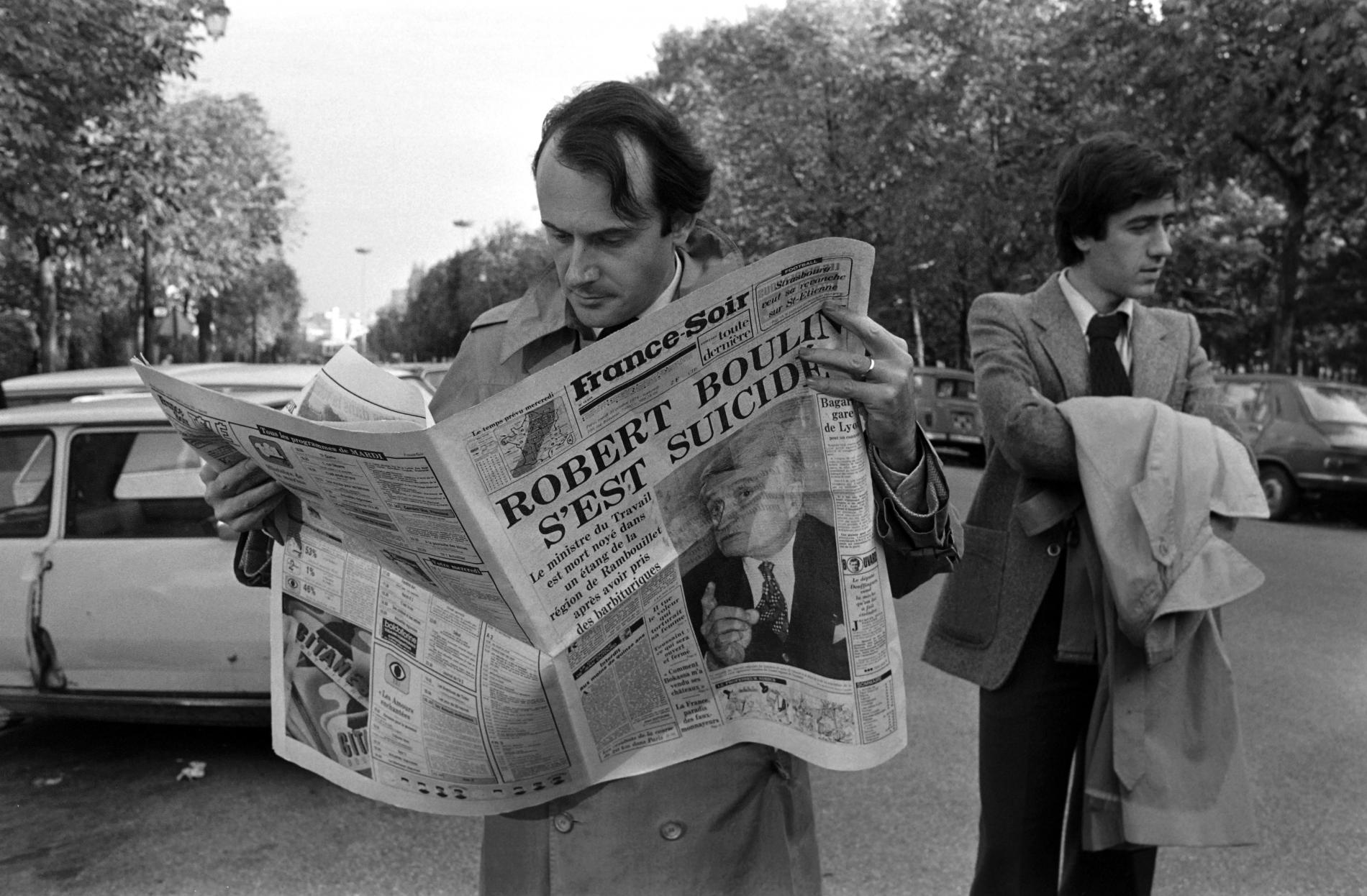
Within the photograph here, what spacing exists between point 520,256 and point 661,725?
83.0 metres

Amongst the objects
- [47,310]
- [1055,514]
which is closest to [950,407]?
[47,310]

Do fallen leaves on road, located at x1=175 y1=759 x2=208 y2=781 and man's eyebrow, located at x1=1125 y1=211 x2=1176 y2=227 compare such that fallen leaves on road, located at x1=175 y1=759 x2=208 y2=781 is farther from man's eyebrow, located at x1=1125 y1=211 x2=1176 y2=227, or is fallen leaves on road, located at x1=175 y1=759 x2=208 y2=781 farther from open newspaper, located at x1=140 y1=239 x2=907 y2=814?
man's eyebrow, located at x1=1125 y1=211 x2=1176 y2=227

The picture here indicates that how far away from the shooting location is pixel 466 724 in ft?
5.05

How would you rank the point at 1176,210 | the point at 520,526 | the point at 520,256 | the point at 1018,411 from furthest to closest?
the point at 520,256, the point at 1176,210, the point at 1018,411, the point at 520,526

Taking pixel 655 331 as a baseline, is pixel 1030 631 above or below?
below

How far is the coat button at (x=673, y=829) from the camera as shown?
1.61 metres

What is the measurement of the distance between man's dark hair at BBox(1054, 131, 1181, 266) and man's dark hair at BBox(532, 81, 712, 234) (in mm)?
1072

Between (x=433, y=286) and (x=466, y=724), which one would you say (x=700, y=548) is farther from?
(x=433, y=286)

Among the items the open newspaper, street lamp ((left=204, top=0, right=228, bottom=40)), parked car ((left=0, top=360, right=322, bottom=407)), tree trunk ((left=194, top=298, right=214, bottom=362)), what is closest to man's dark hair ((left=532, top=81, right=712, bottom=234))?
the open newspaper

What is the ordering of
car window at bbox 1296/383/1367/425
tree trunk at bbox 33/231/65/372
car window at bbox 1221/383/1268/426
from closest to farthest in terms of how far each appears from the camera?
car window at bbox 1296/383/1367/425
car window at bbox 1221/383/1268/426
tree trunk at bbox 33/231/65/372

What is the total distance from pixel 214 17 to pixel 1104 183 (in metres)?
12.2

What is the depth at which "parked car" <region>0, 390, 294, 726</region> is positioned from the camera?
4.83m

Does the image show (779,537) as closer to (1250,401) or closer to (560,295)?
(560,295)

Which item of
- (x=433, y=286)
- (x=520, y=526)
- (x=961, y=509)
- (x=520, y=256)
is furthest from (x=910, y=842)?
(x=433, y=286)
